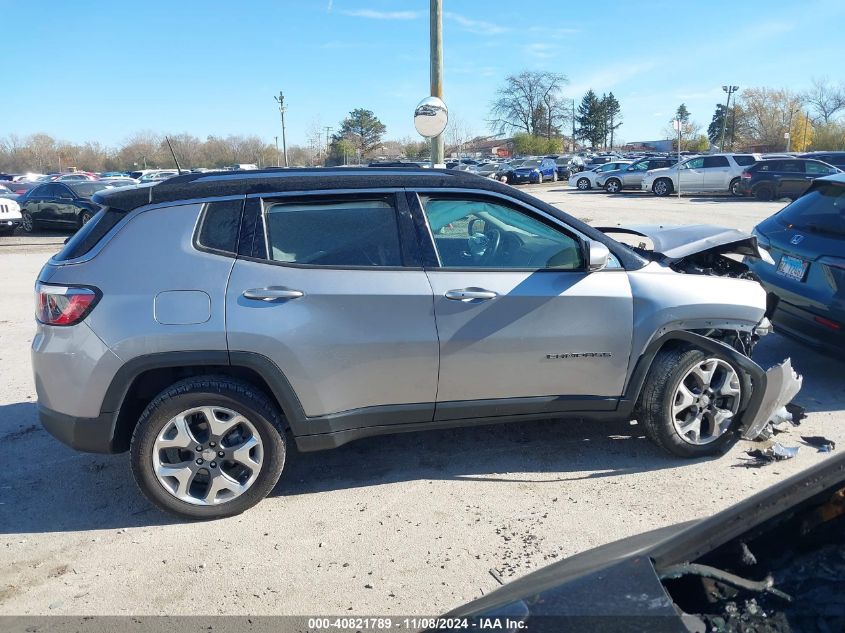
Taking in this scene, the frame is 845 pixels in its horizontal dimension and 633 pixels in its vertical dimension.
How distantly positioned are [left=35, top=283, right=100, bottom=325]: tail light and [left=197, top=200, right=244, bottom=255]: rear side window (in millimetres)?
614

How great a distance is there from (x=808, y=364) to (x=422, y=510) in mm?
4291

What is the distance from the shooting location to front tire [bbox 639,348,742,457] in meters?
4.02

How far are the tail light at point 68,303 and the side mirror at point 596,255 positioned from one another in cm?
265

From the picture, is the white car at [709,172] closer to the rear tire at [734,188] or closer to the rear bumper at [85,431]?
the rear tire at [734,188]

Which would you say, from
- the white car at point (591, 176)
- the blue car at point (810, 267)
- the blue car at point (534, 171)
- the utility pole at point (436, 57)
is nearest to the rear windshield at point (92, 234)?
the blue car at point (810, 267)

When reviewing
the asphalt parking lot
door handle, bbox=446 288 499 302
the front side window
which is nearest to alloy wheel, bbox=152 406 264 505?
the asphalt parking lot

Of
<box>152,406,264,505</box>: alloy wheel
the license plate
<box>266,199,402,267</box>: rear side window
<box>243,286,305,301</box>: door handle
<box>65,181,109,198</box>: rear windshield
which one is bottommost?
<box>152,406,264,505</box>: alloy wheel

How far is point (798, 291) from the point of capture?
5387mm

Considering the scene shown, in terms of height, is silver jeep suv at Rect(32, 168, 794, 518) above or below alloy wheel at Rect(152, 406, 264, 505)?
above

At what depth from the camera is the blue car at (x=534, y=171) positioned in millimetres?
41106

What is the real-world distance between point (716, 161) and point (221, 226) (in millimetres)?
27777

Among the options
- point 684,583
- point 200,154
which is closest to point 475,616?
point 684,583

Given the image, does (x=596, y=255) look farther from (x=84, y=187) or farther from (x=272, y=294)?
(x=84, y=187)

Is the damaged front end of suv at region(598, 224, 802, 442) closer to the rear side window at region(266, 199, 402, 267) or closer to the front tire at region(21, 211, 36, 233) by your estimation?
the rear side window at region(266, 199, 402, 267)
